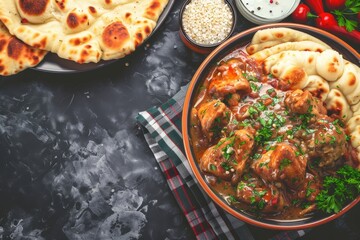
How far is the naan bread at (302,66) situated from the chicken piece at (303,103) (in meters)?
0.19

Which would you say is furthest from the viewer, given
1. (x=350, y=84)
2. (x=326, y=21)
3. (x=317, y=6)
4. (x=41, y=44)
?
(x=317, y=6)

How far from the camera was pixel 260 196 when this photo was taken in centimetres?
391

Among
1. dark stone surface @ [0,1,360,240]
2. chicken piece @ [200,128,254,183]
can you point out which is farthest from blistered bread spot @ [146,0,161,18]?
chicken piece @ [200,128,254,183]

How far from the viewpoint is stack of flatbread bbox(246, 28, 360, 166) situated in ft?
13.8

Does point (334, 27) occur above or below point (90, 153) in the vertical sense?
above

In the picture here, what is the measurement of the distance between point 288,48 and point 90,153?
8.07 ft

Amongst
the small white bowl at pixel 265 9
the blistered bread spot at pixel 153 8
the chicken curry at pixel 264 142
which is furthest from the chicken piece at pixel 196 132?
the small white bowl at pixel 265 9

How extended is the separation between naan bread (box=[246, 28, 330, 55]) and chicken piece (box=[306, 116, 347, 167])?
91cm

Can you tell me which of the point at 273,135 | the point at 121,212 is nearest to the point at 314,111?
the point at 273,135

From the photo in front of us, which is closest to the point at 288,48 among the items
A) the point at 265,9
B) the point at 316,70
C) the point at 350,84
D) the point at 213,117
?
the point at 316,70

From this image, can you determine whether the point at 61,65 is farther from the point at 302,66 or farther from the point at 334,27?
the point at 334,27

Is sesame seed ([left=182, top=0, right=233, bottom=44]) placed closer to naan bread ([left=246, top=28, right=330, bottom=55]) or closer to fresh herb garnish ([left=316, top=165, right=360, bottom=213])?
naan bread ([left=246, top=28, right=330, bottom=55])

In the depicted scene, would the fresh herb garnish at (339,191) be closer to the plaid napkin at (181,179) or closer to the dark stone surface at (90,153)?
the plaid napkin at (181,179)

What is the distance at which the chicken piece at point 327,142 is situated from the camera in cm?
389
